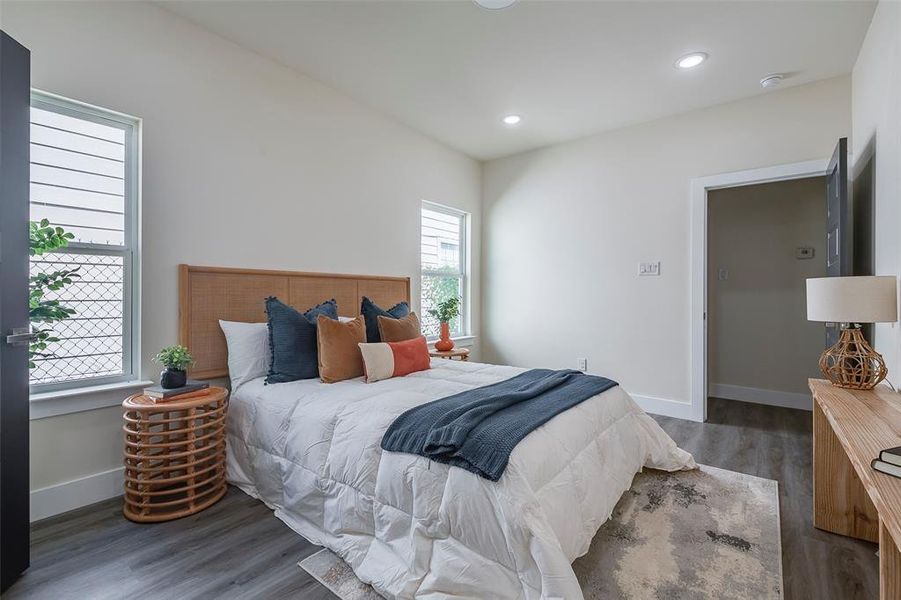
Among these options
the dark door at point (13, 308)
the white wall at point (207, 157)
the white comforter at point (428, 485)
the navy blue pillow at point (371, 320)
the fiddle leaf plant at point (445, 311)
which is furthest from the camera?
the fiddle leaf plant at point (445, 311)

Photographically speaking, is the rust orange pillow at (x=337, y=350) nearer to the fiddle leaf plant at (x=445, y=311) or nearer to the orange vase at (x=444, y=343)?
the orange vase at (x=444, y=343)

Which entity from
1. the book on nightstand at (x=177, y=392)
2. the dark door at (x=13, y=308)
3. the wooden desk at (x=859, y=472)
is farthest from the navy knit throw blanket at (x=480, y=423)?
the dark door at (x=13, y=308)

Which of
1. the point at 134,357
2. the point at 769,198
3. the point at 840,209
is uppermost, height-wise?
the point at 769,198

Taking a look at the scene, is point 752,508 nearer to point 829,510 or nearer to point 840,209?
point 829,510

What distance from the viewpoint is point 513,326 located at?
495 cm

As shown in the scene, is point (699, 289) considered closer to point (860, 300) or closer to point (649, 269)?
point (649, 269)

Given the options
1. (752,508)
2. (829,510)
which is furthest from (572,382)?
(829,510)

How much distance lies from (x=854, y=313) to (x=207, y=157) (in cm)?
358

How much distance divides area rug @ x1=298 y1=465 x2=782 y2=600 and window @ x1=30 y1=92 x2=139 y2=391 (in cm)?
160

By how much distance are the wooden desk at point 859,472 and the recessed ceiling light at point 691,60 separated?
2.19 m

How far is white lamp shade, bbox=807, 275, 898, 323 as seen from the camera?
1881 millimetres

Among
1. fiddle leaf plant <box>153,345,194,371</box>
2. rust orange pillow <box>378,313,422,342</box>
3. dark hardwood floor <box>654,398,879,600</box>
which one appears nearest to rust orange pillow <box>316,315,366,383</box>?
rust orange pillow <box>378,313,422,342</box>

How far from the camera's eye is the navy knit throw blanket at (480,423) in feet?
4.94

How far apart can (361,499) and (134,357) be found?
1.64 metres
